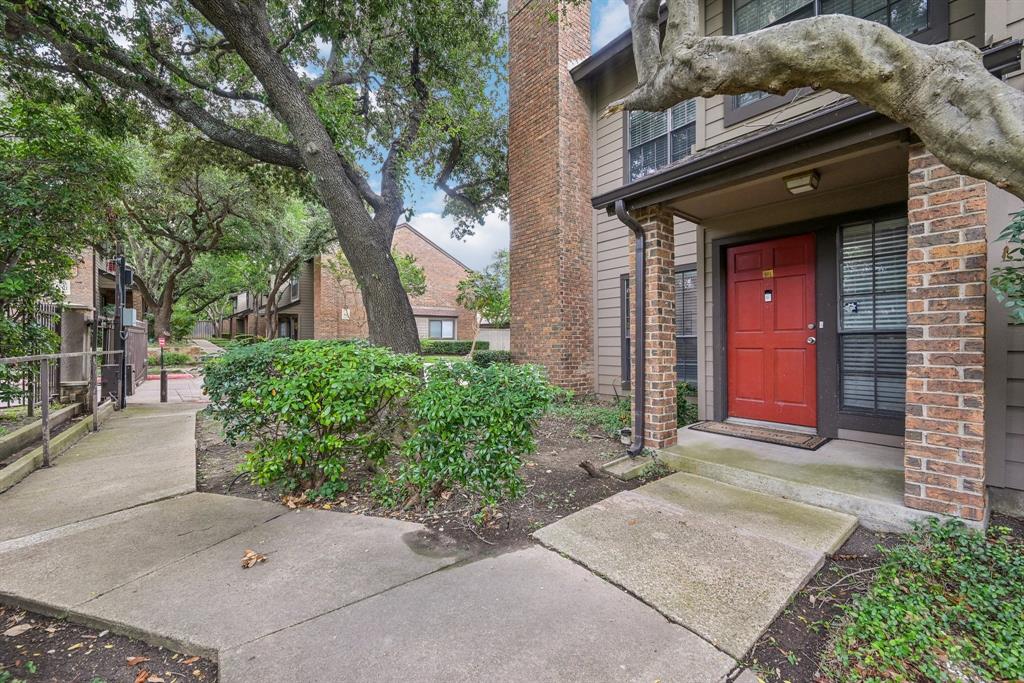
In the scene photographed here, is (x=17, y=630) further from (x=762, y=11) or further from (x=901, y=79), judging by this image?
(x=762, y=11)

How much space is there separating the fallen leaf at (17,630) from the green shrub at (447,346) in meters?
19.7

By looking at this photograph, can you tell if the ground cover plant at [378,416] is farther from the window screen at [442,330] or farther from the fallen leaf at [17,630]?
the window screen at [442,330]

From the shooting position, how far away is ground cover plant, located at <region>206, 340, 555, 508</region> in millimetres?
2807

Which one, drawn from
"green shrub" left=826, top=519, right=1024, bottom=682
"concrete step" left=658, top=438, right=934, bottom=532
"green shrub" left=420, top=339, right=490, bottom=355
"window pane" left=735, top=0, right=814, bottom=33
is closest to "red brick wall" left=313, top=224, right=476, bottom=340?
"green shrub" left=420, top=339, right=490, bottom=355

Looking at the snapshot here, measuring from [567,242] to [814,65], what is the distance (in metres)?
5.42

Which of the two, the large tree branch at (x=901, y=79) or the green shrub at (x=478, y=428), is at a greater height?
the large tree branch at (x=901, y=79)

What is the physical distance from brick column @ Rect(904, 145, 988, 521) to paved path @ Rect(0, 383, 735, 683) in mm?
2037

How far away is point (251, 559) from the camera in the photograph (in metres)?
2.41

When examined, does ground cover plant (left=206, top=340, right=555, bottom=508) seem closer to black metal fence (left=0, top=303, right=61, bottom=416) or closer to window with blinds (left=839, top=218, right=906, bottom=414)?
black metal fence (left=0, top=303, right=61, bottom=416)

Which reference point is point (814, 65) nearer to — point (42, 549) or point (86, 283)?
point (42, 549)

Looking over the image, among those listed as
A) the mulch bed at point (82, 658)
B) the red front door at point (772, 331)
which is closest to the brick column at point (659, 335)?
the red front door at point (772, 331)

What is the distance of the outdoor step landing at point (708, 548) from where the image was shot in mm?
1979

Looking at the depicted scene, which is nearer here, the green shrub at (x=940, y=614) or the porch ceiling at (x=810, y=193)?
the green shrub at (x=940, y=614)

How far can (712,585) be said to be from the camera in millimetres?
2148
